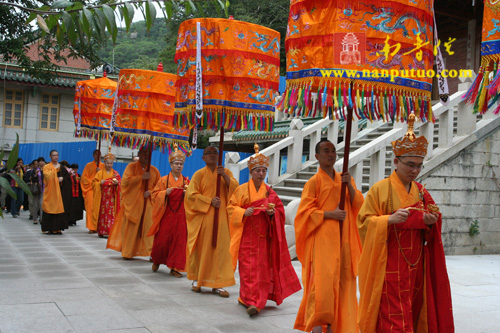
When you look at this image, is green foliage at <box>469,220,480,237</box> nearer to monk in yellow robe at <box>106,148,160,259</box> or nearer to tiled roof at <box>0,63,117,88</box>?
monk in yellow robe at <box>106,148,160,259</box>

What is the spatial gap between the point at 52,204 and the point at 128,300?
6789 millimetres

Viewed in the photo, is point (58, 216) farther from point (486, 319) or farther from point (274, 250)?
point (486, 319)

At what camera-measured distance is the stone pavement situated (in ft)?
16.2

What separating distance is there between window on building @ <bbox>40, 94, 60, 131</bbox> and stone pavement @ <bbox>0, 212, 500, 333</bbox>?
1530 cm

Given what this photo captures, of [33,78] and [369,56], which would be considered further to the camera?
[33,78]

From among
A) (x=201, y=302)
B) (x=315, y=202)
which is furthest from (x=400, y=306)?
(x=201, y=302)

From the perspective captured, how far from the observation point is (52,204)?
38.8 ft

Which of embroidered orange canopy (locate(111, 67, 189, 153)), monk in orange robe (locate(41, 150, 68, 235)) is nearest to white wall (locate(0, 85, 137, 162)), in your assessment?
monk in orange robe (locate(41, 150, 68, 235))

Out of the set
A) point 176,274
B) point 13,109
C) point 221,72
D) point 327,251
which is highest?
point 13,109

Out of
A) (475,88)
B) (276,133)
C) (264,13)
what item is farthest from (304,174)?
(264,13)

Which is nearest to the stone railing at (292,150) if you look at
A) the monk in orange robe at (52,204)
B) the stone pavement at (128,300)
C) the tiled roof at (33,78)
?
the stone pavement at (128,300)

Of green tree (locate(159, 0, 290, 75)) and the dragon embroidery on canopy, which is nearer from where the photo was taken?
the dragon embroidery on canopy

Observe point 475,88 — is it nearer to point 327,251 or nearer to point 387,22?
point 387,22

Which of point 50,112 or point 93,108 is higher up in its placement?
point 50,112
